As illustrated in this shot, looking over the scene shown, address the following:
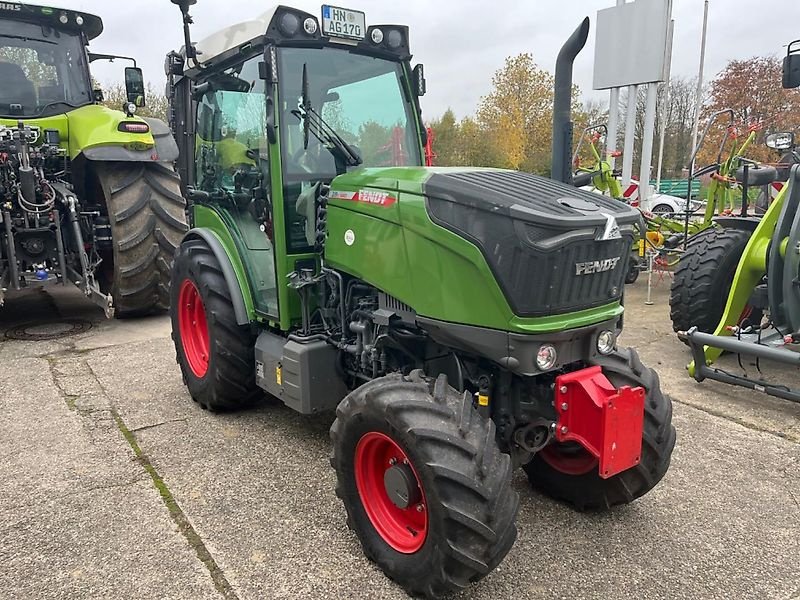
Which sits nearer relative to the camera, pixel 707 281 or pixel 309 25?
pixel 309 25

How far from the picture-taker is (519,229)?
95.3 inches

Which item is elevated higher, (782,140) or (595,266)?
(782,140)

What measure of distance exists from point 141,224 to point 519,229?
184 inches

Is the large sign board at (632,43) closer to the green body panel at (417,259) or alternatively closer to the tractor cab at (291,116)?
the tractor cab at (291,116)

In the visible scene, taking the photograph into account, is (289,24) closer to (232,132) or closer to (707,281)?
(232,132)

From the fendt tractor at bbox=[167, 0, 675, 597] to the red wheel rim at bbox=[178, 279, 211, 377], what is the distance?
336 millimetres

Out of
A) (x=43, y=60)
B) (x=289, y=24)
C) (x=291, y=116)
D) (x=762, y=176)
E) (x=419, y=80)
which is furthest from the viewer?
(x=43, y=60)

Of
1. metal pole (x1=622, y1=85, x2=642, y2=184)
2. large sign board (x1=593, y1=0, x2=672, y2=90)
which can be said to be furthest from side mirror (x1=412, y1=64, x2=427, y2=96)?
metal pole (x1=622, y1=85, x2=642, y2=184)

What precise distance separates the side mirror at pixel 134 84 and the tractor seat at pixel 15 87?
→ 97cm

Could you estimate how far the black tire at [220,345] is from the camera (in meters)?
3.86

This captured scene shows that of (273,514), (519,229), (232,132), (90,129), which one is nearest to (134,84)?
(90,129)

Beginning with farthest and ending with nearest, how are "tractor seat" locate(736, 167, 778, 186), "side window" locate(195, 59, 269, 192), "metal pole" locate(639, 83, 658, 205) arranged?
1. "metal pole" locate(639, 83, 658, 205)
2. "tractor seat" locate(736, 167, 778, 186)
3. "side window" locate(195, 59, 269, 192)

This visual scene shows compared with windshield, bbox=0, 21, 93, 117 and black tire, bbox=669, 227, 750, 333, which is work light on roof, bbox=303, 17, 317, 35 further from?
windshield, bbox=0, 21, 93, 117

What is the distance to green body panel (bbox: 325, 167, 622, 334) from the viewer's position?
251 cm
